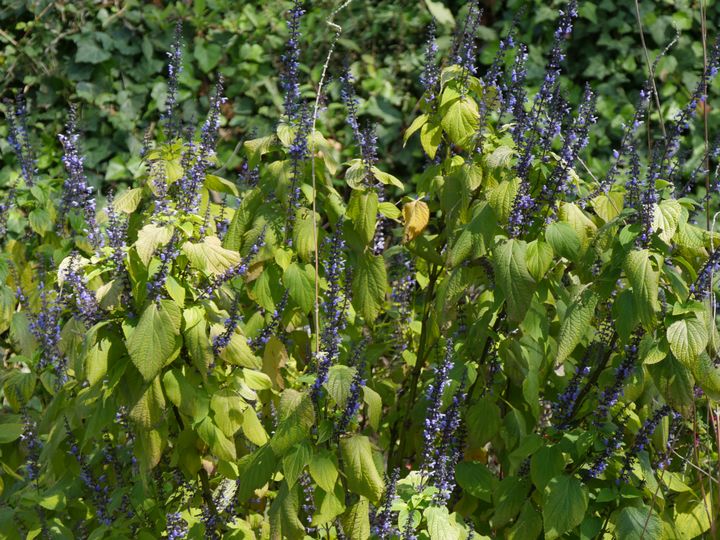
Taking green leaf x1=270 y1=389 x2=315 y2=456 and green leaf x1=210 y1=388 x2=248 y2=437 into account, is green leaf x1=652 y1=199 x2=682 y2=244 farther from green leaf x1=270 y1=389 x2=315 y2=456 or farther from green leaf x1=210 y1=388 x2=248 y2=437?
green leaf x1=210 y1=388 x2=248 y2=437

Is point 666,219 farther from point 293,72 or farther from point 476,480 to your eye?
point 293,72

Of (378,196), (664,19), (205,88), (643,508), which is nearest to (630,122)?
(378,196)

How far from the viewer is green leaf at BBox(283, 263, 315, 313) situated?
3314mm

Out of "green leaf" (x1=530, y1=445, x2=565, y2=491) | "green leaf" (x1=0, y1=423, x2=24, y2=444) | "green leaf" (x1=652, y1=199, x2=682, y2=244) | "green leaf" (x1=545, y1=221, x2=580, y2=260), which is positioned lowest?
"green leaf" (x1=0, y1=423, x2=24, y2=444)

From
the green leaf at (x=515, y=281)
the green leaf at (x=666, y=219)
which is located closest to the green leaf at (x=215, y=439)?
the green leaf at (x=515, y=281)

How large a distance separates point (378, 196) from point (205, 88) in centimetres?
410

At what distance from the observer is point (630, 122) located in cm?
348

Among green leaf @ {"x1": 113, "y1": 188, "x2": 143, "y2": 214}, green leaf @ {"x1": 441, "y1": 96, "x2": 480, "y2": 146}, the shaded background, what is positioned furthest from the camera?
the shaded background

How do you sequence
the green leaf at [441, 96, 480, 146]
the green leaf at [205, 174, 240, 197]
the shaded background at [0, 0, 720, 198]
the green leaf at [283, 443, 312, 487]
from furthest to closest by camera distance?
the shaded background at [0, 0, 720, 198]
the green leaf at [441, 96, 480, 146]
the green leaf at [205, 174, 240, 197]
the green leaf at [283, 443, 312, 487]

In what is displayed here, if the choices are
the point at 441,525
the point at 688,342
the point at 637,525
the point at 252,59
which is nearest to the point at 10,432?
the point at 441,525

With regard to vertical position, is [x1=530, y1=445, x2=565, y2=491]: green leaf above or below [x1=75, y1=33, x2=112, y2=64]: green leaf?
above

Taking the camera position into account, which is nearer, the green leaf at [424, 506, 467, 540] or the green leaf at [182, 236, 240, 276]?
the green leaf at [424, 506, 467, 540]


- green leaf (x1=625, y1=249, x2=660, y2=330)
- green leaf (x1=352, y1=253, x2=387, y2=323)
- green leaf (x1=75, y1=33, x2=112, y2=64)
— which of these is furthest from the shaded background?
green leaf (x1=625, y1=249, x2=660, y2=330)

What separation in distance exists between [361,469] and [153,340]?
777 mm
